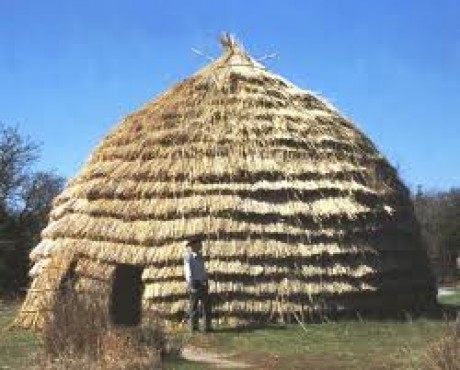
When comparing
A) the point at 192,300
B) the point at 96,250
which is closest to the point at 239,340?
the point at 192,300

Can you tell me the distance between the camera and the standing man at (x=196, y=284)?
1709 centimetres

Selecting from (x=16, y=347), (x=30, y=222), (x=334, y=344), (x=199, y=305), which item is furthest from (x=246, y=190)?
(x=30, y=222)

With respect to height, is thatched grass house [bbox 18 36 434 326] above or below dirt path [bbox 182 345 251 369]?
above

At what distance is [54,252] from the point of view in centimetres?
2078

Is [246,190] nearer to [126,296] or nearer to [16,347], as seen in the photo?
[126,296]

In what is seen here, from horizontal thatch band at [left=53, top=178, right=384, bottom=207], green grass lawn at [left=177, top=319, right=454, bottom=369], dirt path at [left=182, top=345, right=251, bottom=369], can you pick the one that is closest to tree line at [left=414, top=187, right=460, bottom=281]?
horizontal thatch band at [left=53, top=178, right=384, bottom=207]

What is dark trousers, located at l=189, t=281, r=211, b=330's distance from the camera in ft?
57.0

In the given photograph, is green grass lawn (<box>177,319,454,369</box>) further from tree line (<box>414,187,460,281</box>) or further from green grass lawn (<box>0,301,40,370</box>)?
tree line (<box>414,187,460,281</box>)

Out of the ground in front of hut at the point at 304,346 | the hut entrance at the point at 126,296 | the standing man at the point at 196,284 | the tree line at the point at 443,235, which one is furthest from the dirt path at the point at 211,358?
the tree line at the point at 443,235

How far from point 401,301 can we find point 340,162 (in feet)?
9.85

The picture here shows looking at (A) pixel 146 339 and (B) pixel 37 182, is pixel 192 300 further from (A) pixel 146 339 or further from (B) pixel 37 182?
(B) pixel 37 182

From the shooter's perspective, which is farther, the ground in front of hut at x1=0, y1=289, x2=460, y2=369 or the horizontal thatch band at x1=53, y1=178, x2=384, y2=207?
the horizontal thatch band at x1=53, y1=178, x2=384, y2=207

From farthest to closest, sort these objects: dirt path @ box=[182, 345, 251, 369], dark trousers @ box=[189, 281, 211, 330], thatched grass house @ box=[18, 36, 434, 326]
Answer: thatched grass house @ box=[18, 36, 434, 326] → dark trousers @ box=[189, 281, 211, 330] → dirt path @ box=[182, 345, 251, 369]

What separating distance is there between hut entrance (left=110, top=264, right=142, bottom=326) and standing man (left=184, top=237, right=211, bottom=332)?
0.88 meters
